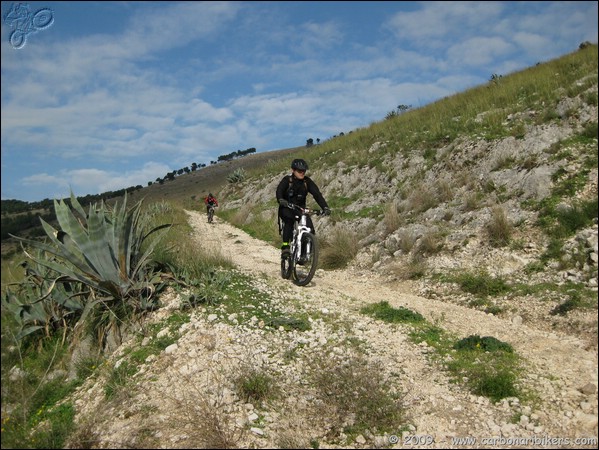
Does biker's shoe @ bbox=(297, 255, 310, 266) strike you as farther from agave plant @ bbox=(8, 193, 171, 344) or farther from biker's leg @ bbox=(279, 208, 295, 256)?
agave plant @ bbox=(8, 193, 171, 344)

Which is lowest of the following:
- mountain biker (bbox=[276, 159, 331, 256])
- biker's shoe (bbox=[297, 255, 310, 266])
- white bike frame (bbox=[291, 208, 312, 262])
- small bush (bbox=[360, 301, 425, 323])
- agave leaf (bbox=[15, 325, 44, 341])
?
small bush (bbox=[360, 301, 425, 323])

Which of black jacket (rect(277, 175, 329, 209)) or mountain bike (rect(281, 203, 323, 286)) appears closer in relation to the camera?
mountain bike (rect(281, 203, 323, 286))

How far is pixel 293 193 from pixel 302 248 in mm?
1147

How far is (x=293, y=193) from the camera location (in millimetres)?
8211

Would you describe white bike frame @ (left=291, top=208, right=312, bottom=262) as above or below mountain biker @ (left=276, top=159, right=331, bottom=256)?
below

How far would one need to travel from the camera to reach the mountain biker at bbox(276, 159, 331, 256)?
8.04m

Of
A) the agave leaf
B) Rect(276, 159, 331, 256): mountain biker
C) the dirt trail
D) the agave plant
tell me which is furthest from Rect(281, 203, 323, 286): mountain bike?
the agave leaf

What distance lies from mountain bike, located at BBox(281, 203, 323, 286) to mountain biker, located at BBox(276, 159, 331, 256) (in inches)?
5.7

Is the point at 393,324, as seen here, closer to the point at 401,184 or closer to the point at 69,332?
the point at 69,332

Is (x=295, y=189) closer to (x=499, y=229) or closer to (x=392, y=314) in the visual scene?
(x=392, y=314)

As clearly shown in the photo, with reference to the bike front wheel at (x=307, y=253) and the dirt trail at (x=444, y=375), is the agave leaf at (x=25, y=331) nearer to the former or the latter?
the dirt trail at (x=444, y=375)

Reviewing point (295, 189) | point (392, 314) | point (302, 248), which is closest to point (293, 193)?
point (295, 189)

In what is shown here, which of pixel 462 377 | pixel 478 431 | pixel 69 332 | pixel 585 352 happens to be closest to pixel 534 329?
pixel 585 352

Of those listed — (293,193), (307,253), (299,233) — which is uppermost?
(293,193)
